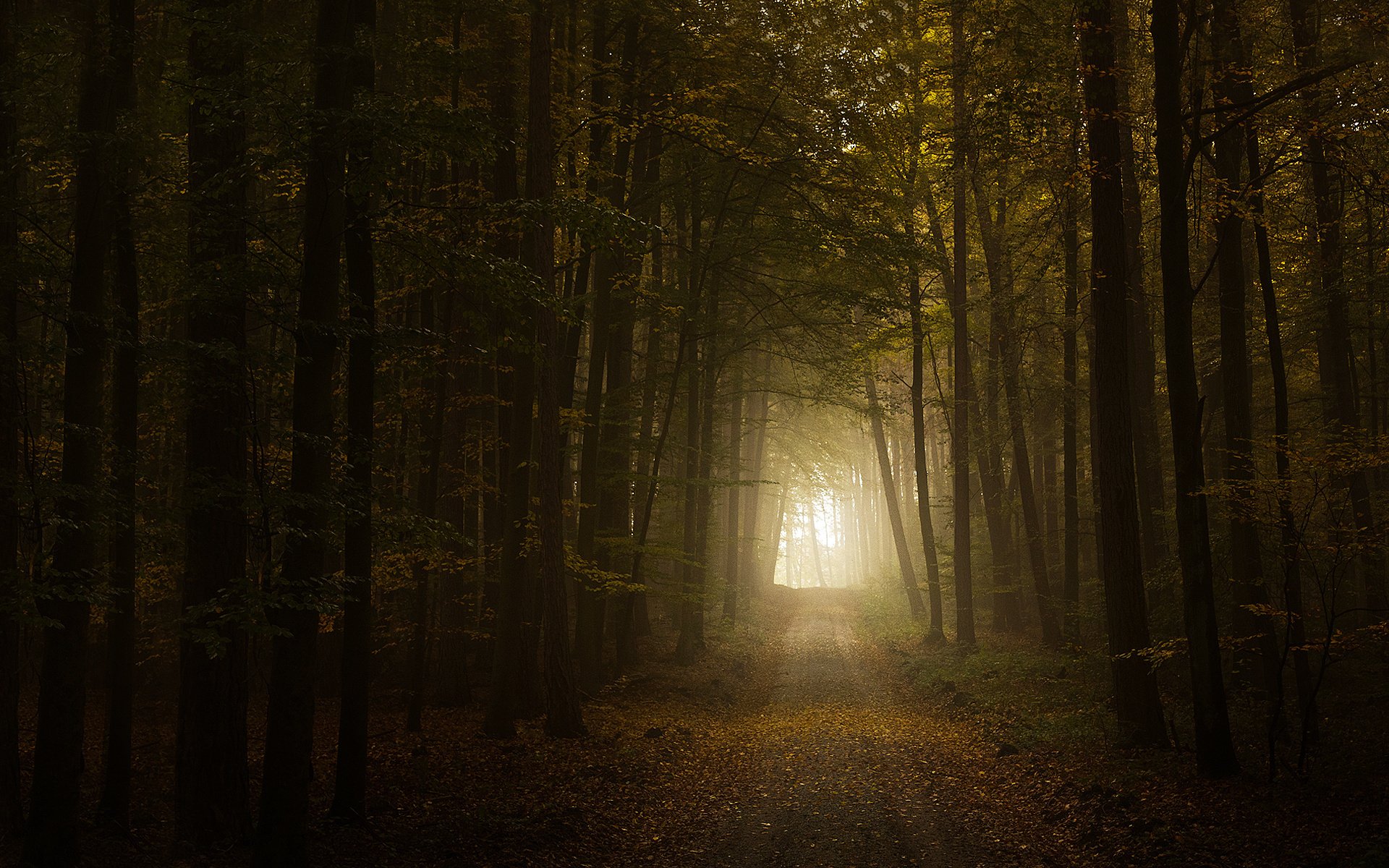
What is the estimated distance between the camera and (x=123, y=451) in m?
7.73

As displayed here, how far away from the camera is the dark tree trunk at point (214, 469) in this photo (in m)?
7.58

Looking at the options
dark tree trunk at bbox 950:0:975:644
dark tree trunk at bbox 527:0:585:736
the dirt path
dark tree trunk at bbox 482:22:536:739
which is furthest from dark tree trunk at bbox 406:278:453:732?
dark tree trunk at bbox 950:0:975:644

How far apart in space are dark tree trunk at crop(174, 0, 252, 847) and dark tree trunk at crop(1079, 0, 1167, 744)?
32.9ft

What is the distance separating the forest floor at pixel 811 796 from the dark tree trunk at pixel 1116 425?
948mm

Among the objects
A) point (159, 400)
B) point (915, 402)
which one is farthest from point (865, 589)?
point (159, 400)

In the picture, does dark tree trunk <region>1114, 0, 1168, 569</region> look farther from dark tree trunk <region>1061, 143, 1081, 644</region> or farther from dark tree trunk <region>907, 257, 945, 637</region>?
dark tree trunk <region>907, 257, 945, 637</region>

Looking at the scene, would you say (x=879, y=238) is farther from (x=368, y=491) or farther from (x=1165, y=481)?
(x=1165, y=481)

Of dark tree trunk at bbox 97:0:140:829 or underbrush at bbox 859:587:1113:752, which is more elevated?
dark tree trunk at bbox 97:0:140:829

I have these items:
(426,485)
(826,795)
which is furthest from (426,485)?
(826,795)

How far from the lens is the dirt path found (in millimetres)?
8117

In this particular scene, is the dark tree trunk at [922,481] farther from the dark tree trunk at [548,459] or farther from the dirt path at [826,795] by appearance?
the dark tree trunk at [548,459]

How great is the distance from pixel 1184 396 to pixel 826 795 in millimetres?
6274

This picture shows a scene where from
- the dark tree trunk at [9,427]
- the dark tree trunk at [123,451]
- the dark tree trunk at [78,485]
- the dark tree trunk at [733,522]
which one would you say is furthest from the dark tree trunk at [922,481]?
the dark tree trunk at [9,427]

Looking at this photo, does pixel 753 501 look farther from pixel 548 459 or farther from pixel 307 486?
pixel 307 486
